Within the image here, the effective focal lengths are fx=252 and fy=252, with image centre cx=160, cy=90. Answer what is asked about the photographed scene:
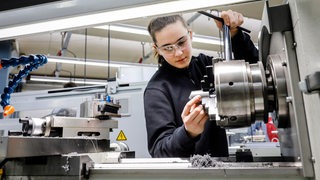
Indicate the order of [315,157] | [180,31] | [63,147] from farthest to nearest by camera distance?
[180,31] < [63,147] < [315,157]

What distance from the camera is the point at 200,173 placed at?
555 millimetres

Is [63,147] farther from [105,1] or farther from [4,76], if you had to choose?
[4,76]

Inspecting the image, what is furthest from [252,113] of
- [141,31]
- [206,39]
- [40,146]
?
[206,39]

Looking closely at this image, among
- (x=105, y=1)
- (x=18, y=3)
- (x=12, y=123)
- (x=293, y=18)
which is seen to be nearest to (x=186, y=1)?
(x=105, y=1)

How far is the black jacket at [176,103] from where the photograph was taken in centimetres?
113

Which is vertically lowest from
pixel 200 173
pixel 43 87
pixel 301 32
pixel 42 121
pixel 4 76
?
pixel 200 173

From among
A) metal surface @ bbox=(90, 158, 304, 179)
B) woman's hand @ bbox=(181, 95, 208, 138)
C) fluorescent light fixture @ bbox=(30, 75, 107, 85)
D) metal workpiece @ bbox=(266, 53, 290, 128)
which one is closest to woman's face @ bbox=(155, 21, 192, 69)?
woman's hand @ bbox=(181, 95, 208, 138)

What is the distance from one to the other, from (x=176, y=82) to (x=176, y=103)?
0.12 meters

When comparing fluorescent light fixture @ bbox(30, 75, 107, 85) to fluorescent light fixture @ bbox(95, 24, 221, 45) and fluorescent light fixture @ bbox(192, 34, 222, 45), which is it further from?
fluorescent light fixture @ bbox(192, 34, 222, 45)

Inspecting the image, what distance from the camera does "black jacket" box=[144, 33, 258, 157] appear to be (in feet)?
3.72

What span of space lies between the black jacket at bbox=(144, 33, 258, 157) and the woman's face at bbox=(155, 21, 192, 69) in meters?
0.08

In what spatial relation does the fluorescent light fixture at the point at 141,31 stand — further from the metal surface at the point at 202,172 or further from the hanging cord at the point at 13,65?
the metal surface at the point at 202,172

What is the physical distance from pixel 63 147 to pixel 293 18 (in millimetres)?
673

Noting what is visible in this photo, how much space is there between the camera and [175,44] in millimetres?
1251
